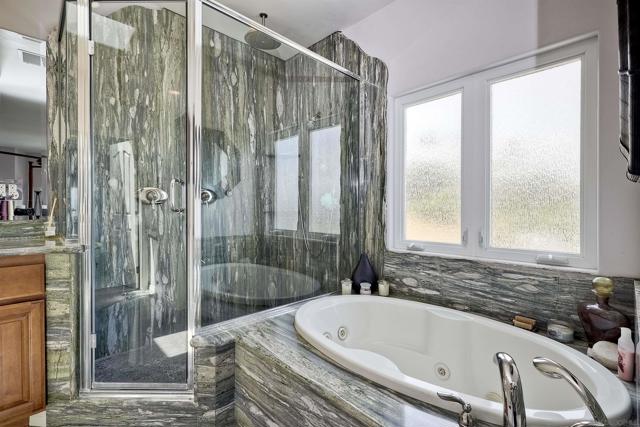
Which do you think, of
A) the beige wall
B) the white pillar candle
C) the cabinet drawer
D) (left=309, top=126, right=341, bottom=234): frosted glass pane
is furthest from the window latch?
the cabinet drawer

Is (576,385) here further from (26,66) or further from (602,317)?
(26,66)

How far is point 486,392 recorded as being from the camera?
1473mm

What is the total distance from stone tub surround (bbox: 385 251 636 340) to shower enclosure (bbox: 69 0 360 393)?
0.53 m

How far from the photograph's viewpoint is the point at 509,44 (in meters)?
1.72

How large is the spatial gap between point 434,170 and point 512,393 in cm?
155

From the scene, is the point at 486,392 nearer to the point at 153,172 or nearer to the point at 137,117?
the point at 153,172

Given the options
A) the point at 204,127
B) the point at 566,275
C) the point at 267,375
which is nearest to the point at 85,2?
the point at 204,127

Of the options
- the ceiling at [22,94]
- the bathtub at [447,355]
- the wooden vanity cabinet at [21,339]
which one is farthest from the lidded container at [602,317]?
the ceiling at [22,94]

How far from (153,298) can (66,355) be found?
55 centimetres

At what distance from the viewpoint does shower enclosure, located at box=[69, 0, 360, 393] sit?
64.9 inches

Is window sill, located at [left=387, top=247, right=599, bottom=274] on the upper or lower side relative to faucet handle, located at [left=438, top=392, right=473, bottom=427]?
upper

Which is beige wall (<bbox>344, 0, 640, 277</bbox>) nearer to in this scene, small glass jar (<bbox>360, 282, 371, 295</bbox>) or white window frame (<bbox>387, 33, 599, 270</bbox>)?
white window frame (<bbox>387, 33, 599, 270</bbox>)

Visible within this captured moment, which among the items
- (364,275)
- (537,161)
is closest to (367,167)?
(364,275)

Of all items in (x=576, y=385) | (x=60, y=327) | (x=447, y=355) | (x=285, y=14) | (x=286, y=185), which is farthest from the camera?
(x=286, y=185)
